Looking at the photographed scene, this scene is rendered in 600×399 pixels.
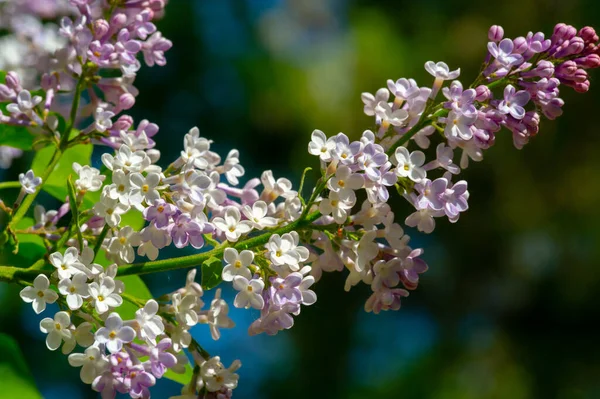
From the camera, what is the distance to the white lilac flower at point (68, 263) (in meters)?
0.82

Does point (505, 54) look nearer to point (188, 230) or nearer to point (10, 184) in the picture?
point (188, 230)

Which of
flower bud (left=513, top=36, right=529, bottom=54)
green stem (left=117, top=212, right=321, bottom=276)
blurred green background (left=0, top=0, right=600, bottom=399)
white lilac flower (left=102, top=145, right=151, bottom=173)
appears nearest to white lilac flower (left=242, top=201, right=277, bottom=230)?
green stem (left=117, top=212, right=321, bottom=276)

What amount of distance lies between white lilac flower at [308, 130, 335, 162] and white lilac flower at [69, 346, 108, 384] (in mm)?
296

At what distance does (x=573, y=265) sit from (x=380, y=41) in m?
3.33

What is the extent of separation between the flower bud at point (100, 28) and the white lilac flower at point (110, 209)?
26 centimetres

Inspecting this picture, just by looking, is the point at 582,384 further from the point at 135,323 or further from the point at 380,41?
the point at 135,323

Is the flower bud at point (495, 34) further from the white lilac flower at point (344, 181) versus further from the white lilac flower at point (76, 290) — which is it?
the white lilac flower at point (76, 290)

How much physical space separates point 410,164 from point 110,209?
31cm

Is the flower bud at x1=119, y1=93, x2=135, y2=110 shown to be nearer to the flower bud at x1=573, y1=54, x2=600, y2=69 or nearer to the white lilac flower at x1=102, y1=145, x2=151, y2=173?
the white lilac flower at x1=102, y1=145, x2=151, y2=173

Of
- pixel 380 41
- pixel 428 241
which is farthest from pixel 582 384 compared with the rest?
pixel 380 41

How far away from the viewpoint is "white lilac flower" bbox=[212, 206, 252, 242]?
2.79 ft

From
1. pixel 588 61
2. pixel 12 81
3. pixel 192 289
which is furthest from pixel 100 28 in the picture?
pixel 588 61

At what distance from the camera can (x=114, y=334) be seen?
0.82 metres

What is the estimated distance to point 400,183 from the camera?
0.89m
